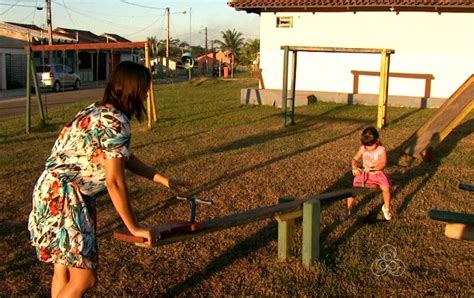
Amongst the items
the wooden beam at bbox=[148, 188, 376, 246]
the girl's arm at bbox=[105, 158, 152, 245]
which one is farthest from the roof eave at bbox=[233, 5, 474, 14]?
the girl's arm at bbox=[105, 158, 152, 245]

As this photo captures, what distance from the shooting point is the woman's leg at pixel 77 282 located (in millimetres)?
3154

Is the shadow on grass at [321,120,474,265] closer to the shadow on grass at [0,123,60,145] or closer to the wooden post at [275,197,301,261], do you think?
the wooden post at [275,197,301,261]

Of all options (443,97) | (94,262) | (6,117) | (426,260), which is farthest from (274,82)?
(94,262)

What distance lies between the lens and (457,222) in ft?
12.6

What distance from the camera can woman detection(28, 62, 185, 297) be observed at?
117 inches

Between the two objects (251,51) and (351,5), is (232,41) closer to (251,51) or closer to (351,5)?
(251,51)

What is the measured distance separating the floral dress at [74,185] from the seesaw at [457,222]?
2.14m

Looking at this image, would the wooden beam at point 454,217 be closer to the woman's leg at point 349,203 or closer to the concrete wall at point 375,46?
the woman's leg at point 349,203

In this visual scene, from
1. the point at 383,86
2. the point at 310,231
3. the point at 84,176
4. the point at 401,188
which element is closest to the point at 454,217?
the point at 310,231

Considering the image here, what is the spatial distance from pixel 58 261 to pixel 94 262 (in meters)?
0.20

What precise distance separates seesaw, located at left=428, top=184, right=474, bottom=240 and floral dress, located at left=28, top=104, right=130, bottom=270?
2.14m

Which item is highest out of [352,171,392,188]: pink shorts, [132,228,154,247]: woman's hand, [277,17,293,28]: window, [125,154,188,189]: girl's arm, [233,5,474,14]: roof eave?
Result: [233,5,474,14]: roof eave

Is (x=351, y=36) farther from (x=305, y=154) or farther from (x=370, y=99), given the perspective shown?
(x=305, y=154)

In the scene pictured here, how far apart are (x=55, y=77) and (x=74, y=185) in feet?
96.7
